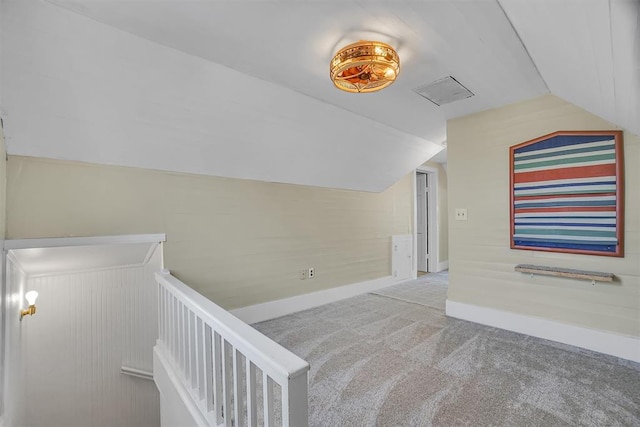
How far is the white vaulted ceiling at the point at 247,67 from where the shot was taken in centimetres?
137

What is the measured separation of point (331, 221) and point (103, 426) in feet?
10.5

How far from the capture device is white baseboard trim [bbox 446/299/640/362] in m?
2.15

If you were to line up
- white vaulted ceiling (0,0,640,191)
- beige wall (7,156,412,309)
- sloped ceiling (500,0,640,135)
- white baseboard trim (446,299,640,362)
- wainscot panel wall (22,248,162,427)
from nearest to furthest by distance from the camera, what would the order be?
sloped ceiling (500,0,640,135)
white vaulted ceiling (0,0,640,191)
beige wall (7,156,412,309)
white baseboard trim (446,299,640,362)
wainscot panel wall (22,248,162,427)

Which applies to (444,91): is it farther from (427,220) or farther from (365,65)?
(427,220)

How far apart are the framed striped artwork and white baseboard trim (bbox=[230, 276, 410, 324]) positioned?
2.03 meters

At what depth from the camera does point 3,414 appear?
5.37ft

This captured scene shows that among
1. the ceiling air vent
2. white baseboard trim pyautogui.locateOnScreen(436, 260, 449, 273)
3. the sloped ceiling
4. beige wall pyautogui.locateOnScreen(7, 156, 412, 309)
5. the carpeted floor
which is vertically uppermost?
the ceiling air vent

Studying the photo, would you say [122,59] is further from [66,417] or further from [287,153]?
[66,417]

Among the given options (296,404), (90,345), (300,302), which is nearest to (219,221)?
(300,302)

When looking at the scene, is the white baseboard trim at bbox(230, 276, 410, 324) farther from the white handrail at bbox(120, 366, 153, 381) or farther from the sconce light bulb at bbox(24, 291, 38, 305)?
the sconce light bulb at bbox(24, 291, 38, 305)

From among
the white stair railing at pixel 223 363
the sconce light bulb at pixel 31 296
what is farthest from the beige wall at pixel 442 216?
the sconce light bulb at pixel 31 296

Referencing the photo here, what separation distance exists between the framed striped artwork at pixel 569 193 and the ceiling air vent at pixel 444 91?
778 mm

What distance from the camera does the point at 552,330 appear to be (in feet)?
8.07

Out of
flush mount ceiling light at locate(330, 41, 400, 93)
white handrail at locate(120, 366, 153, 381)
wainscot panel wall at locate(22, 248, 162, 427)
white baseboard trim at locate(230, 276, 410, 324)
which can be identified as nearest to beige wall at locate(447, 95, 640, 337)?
white baseboard trim at locate(230, 276, 410, 324)
